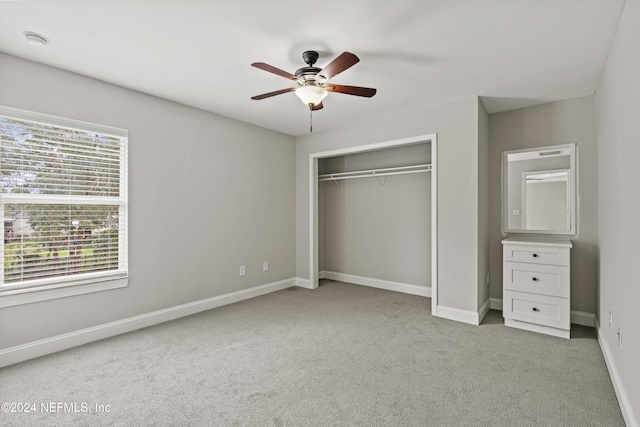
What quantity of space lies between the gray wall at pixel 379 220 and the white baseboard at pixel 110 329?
176 cm

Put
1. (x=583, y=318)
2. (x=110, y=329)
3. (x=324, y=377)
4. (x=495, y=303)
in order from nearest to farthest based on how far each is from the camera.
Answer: (x=324, y=377) < (x=110, y=329) < (x=583, y=318) < (x=495, y=303)

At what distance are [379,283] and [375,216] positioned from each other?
3.54 feet

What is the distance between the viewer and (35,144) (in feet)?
9.00

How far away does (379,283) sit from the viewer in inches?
202

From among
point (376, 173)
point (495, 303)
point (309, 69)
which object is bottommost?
point (495, 303)

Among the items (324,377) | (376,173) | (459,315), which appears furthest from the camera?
(376,173)

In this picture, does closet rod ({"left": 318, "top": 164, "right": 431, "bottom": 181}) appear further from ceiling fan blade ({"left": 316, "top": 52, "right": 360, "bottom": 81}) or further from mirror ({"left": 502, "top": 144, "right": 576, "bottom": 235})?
ceiling fan blade ({"left": 316, "top": 52, "right": 360, "bottom": 81})

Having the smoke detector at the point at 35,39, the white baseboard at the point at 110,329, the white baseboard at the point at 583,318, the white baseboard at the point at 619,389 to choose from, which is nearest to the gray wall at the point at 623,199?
the white baseboard at the point at 619,389

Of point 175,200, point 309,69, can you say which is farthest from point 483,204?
point 175,200

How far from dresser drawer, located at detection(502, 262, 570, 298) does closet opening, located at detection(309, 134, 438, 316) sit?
1.06 metres

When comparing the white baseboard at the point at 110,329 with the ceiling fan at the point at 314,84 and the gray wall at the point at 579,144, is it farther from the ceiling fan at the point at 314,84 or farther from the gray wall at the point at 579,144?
the gray wall at the point at 579,144

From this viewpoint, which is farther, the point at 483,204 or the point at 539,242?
the point at 483,204

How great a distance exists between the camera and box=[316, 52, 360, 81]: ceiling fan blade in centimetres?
210

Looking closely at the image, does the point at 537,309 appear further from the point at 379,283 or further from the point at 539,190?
the point at 379,283
